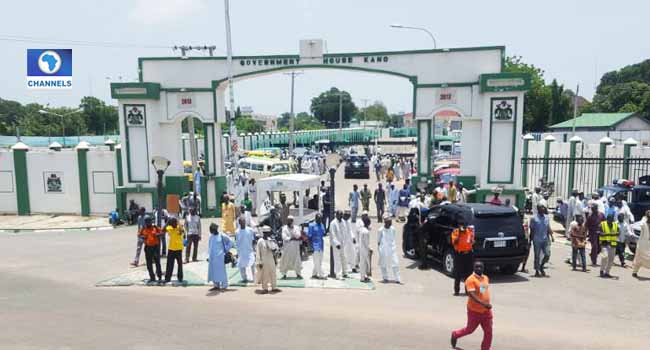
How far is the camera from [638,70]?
94062 millimetres

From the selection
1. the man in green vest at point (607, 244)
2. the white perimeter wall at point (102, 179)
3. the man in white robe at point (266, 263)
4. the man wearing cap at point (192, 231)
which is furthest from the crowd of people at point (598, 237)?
the white perimeter wall at point (102, 179)

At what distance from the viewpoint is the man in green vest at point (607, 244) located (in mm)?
10984

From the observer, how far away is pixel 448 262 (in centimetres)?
1122

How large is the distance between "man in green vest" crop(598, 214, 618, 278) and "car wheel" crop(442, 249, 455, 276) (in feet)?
10.9

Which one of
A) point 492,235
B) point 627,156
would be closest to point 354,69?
point 492,235

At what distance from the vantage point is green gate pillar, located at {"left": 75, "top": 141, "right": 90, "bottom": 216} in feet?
67.5

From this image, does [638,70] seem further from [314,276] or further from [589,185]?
[314,276]

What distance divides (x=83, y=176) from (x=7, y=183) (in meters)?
3.65

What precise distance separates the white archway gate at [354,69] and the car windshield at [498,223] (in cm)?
754

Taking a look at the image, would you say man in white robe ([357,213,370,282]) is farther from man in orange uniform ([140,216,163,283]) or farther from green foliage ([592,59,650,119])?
green foliage ([592,59,650,119])

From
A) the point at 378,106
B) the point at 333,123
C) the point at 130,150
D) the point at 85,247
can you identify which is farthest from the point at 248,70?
the point at 378,106

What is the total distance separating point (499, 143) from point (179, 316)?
13.3m

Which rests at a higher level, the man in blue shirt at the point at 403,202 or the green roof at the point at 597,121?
the green roof at the point at 597,121

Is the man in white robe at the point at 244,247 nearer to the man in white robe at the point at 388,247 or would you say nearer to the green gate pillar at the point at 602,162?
the man in white robe at the point at 388,247
